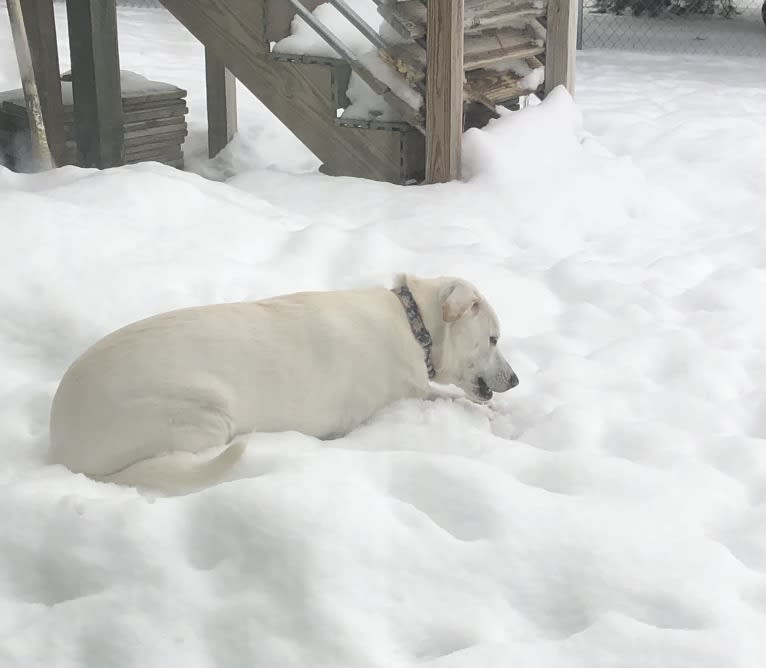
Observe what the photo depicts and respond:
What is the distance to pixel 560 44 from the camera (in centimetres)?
693

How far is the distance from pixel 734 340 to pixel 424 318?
1426 millimetres

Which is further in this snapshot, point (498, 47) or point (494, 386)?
point (498, 47)

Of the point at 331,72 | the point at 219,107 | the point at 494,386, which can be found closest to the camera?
the point at 494,386

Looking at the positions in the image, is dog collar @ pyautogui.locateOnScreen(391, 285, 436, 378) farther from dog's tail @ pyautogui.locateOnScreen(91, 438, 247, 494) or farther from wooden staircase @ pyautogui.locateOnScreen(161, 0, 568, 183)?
wooden staircase @ pyautogui.locateOnScreen(161, 0, 568, 183)

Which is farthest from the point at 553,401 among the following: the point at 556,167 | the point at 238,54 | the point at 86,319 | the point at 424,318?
the point at 238,54

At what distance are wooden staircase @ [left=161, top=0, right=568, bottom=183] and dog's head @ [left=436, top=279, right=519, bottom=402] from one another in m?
2.83

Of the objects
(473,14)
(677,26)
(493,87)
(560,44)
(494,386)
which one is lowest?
(677,26)

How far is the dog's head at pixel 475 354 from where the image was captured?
345 cm

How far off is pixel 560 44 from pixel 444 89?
1.44 m

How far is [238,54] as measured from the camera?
6293mm

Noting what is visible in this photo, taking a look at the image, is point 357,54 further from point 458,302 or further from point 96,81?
point 458,302

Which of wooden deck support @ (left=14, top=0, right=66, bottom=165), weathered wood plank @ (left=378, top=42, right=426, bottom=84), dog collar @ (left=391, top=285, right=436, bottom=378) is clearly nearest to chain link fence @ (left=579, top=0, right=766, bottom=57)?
weathered wood plank @ (left=378, top=42, right=426, bottom=84)

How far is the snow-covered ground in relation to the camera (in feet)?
7.13

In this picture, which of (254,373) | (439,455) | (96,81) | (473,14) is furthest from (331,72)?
(439,455)
